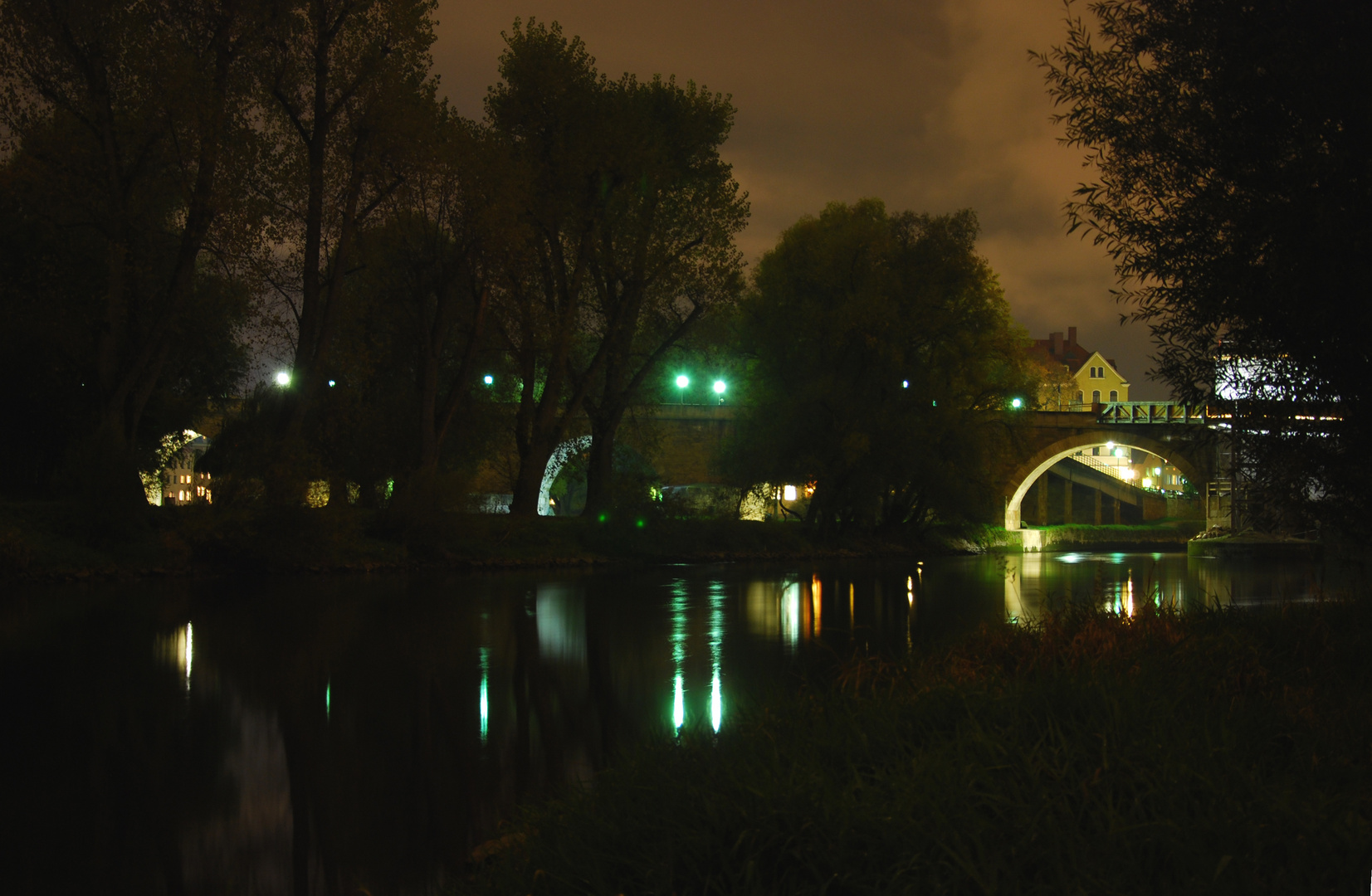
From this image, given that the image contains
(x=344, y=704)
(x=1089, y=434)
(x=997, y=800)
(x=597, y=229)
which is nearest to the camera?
(x=997, y=800)

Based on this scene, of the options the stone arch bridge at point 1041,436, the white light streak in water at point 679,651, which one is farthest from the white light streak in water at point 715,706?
the stone arch bridge at point 1041,436

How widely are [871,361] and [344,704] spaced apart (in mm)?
28745

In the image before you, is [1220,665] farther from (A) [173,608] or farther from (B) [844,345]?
(B) [844,345]

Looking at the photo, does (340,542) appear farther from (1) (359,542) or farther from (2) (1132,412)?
(2) (1132,412)

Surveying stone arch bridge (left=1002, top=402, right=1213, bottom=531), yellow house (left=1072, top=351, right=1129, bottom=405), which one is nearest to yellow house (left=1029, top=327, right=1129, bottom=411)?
yellow house (left=1072, top=351, right=1129, bottom=405)

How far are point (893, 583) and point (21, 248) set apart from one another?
2104 cm

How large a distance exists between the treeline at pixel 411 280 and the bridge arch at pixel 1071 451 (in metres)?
14.3

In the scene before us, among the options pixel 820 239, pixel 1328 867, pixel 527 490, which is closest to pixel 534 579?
pixel 527 490

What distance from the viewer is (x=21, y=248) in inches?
Result: 1005

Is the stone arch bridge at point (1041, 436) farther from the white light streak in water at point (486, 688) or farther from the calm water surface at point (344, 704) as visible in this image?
the white light streak in water at point (486, 688)

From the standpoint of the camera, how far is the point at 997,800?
395cm

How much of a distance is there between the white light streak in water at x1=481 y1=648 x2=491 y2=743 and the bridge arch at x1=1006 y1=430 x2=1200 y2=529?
44.4 m

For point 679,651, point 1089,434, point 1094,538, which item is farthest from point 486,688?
point 1094,538

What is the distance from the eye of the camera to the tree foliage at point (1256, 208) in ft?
23.5
